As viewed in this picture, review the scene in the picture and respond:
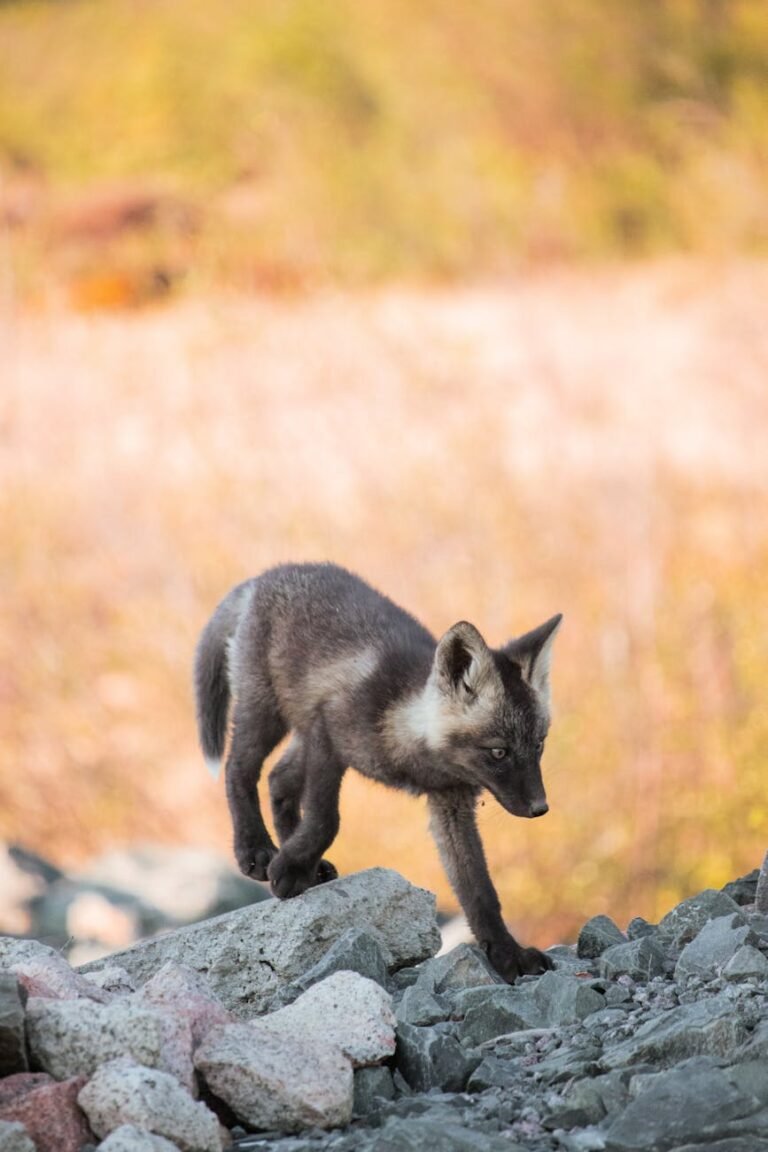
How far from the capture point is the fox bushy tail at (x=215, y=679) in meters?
6.46

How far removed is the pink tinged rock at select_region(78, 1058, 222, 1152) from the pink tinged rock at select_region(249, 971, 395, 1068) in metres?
0.42

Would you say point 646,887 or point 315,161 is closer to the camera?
point 646,887

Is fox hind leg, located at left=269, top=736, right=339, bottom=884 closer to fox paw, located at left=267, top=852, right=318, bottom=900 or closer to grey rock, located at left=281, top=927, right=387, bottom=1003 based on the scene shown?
fox paw, located at left=267, top=852, right=318, bottom=900

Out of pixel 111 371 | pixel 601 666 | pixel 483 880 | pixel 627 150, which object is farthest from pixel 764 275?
pixel 483 880

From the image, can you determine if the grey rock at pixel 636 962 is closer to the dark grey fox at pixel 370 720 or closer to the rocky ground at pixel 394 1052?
the rocky ground at pixel 394 1052

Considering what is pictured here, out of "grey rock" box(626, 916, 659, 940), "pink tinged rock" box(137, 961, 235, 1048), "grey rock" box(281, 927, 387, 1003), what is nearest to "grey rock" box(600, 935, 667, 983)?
"grey rock" box(626, 916, 659, 940)

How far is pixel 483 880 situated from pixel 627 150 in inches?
A: 551

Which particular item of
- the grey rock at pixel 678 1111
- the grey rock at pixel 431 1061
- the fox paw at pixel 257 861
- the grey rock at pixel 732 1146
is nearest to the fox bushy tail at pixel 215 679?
the fox paw at pixel 257 861

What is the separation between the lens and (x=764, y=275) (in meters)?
14.5

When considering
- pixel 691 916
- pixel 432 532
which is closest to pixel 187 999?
pixel 691 916

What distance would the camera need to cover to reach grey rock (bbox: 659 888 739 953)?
5129mm

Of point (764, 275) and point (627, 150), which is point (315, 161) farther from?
point (764, 275)

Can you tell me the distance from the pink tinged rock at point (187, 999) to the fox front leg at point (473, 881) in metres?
1.37

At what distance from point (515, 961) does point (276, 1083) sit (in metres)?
1.63
